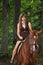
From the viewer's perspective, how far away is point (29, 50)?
11.2 meters

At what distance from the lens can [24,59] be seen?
1171 centimetres

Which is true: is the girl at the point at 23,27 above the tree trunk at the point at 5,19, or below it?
above

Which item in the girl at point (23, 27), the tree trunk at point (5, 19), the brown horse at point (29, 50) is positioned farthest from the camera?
the tree trunk at point (5, 19)

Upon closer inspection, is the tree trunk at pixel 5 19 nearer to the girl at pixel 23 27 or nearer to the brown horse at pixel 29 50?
the girl at pixel 23 27

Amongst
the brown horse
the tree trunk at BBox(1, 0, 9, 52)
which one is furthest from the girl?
the tree trunk at BBox(1, 0, 9, 52)

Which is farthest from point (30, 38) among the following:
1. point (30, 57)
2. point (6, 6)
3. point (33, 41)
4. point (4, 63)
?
point (6, 6)

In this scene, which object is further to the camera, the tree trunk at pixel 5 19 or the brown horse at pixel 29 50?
the tree trunk at pixel 5 19

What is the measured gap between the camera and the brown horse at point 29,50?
10.8 meters

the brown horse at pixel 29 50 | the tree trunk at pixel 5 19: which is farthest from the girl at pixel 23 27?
the tree trunk at pixel 5 19

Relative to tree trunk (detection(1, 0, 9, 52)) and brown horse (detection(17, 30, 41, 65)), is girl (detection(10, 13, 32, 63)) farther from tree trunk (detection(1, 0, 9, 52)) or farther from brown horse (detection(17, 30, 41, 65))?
tree trunk (detection(1, 0, 9, 52))

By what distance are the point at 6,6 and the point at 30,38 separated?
9.58 meters

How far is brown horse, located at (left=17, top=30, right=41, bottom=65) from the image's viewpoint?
10758 mm

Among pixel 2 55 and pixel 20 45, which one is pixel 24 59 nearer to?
pixel 20 45

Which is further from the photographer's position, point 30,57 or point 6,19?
point 6,19
